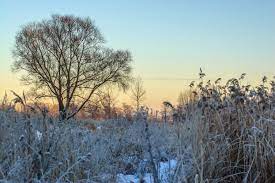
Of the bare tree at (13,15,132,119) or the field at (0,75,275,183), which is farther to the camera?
the bare tree at (13,15,132,119)

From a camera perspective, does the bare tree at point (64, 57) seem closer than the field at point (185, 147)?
No

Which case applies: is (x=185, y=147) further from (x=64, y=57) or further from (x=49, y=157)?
(x=64, y=57)

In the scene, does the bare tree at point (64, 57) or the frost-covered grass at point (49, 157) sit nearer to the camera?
the frost-covered grass at point (49, 157)

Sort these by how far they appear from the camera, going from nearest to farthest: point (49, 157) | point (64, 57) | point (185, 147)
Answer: point (49, 157) < point (185, 147) < point (64, 57)

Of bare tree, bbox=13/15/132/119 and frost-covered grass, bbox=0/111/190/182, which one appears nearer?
frost-covered grass, bbox=0/111/190/182

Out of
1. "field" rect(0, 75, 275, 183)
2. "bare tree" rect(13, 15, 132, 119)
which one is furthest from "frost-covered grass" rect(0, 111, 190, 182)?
Result: "bare tree" rect(13, 15, 132, 119)

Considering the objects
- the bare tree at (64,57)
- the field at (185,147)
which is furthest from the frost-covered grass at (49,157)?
the bare tree at (64,57)

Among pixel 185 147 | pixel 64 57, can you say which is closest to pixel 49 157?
pixel 185 147

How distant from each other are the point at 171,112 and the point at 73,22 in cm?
3922

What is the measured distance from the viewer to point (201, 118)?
5258mm

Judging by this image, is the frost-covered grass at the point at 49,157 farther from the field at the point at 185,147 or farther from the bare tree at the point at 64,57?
the bare tree at the point at 64,57

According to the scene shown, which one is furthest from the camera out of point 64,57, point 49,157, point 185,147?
Result: point 64,57

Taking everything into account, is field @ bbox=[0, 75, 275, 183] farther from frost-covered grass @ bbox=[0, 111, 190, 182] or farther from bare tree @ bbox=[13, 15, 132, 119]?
bare tree @ bbox=[13, 15, 132, 119]

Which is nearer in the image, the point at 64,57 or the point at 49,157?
the point at 49,157
